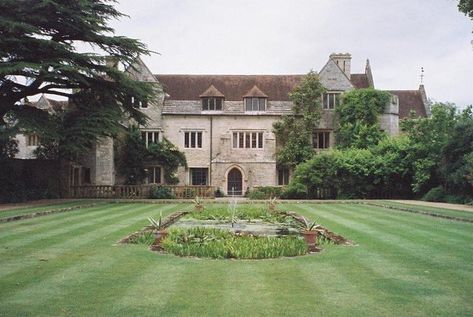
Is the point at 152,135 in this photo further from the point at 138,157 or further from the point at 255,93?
the point at 255,93

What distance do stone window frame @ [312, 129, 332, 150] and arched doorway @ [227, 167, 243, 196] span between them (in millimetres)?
6639

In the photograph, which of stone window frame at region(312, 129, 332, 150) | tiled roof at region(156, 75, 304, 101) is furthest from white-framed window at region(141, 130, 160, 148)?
stone window frame at region(312, 129, 332, 150)

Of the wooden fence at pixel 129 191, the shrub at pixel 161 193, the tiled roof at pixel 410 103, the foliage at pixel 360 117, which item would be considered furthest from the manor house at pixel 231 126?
the shrub at pixel 161 193

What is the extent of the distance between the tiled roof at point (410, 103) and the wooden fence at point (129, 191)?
810 inches

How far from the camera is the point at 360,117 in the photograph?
131ft

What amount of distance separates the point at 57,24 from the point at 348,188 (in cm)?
2013

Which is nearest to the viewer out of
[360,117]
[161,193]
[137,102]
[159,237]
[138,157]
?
[159,237]

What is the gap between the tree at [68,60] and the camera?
25.2 meters

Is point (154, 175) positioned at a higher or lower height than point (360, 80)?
lower

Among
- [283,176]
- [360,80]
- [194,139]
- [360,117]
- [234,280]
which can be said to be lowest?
[234,280]

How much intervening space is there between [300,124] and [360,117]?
445 cm

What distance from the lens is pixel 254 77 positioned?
44.8 metres

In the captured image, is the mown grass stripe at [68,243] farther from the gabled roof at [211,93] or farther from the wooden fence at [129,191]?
the gabled roof at [211,93]

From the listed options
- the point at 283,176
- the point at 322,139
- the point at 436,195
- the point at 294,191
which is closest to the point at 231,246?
the point at 436,195
